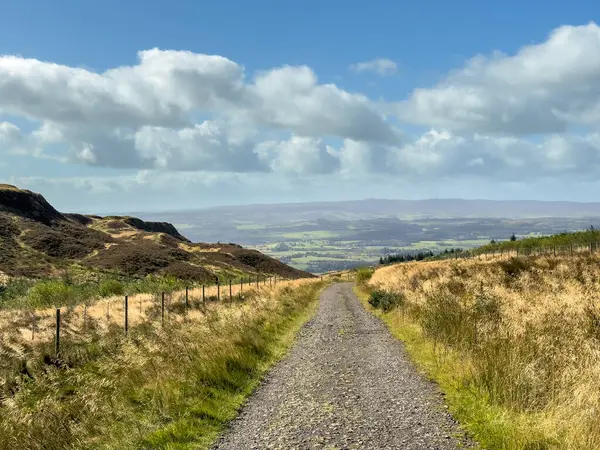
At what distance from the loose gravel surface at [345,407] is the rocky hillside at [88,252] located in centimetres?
6910

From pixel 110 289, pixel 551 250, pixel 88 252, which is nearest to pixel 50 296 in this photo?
pixel 110 289

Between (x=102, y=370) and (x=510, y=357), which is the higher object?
(x=510, y=357)

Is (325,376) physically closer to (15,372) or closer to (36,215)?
(15,372)

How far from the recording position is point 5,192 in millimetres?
106938

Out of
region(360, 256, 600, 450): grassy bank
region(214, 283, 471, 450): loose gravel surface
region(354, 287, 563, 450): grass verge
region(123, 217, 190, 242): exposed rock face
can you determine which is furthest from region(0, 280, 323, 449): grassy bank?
region(123, 217, 190, 242): exposed rock face

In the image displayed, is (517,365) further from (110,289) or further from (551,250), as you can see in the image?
(551,250)

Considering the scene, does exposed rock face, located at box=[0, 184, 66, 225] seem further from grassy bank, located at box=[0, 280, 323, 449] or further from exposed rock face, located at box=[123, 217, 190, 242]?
grassy bank, located at box=[0, 280, 323, 449]

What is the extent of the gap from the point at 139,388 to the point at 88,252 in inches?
3709

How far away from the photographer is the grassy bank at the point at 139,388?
8.45 meters

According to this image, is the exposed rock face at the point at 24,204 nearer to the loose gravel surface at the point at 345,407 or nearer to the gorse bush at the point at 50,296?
the gorse bush at the point at 50,296

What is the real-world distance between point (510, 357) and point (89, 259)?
9345cm

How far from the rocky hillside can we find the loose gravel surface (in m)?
69.1

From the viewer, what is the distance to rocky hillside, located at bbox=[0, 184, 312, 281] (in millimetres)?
81750

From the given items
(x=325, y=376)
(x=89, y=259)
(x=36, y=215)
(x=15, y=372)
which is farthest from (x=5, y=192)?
(x=325, y=376)
